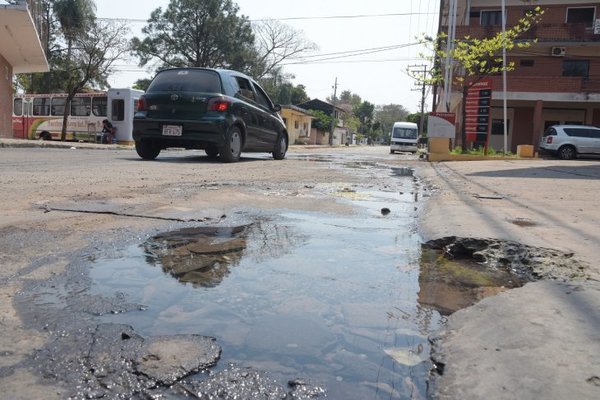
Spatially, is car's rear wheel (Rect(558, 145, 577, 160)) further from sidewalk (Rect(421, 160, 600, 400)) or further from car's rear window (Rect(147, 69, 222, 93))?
sidewalk (Rect(421, 160, 600, 400))

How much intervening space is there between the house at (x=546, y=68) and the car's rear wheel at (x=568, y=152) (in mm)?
4520

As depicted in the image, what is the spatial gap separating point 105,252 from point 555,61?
30.1 m

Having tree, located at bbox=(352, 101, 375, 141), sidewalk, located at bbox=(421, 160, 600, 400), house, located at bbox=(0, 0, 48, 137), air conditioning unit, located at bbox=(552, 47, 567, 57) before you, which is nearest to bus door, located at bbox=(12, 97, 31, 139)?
house, located at bbox=(0, 0, 48, 137)

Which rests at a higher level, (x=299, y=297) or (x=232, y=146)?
(x=232, y=146)

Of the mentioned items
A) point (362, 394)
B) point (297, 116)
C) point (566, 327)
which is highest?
point (297, 116)

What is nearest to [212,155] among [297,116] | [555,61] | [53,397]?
[53,397]

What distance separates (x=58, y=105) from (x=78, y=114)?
56.8 inches

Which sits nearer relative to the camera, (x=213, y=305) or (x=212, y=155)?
(x=213, y=305)

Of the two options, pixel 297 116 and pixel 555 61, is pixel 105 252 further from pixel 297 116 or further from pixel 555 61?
pixel 297 116

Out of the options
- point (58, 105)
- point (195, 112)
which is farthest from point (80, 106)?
point (195, 112)

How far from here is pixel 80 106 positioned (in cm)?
2638

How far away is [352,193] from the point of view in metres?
5.78

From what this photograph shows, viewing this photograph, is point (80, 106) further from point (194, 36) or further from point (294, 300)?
point (294, 300)

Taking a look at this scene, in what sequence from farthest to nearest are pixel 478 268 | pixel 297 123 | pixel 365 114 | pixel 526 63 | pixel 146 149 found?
pixel 365 114 → pixel 297 123 → pixel 526 63 → pixel 146 149 → pixel 478 268
